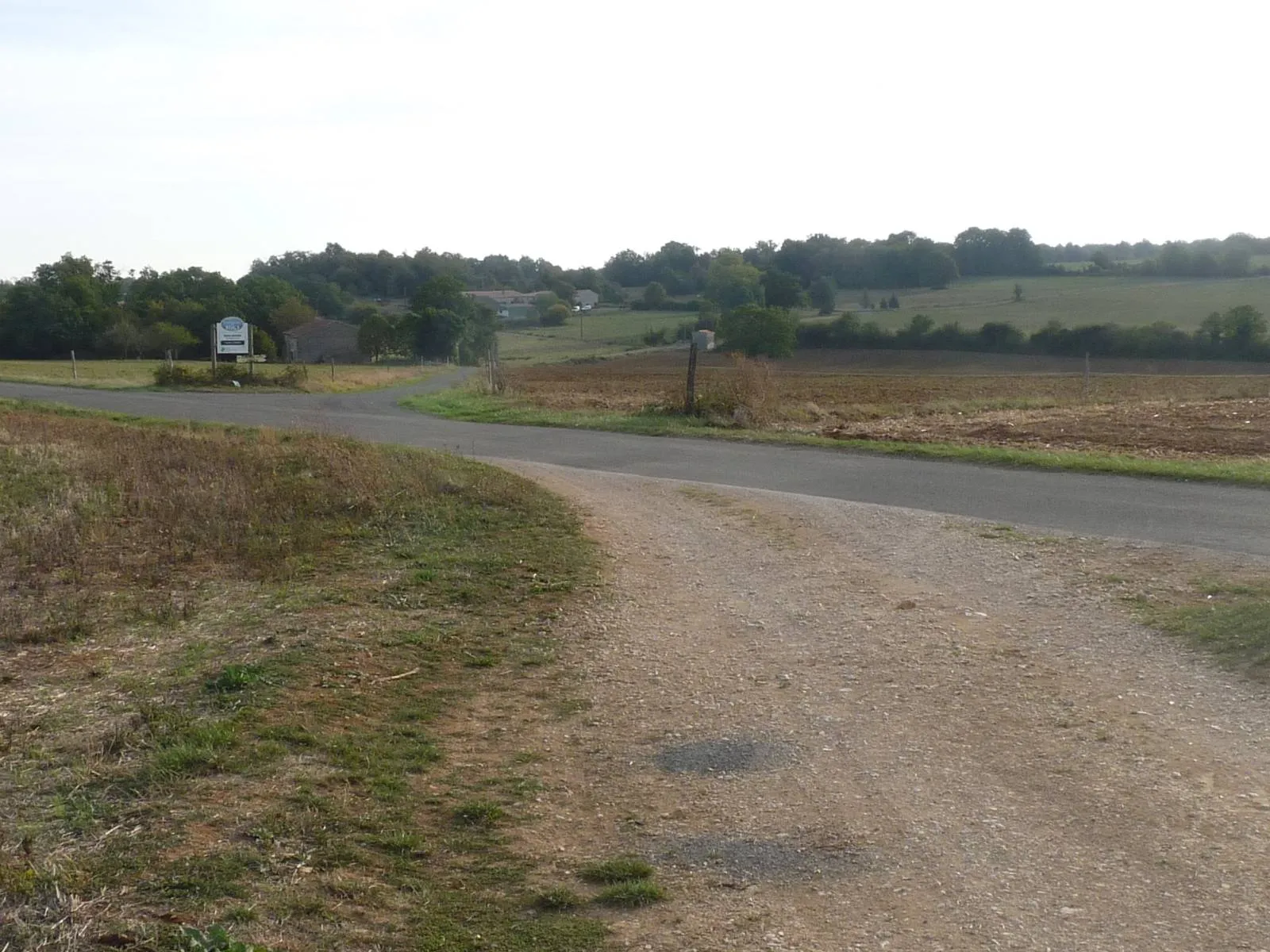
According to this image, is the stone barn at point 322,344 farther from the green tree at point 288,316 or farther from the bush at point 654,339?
the bush at point 654,339

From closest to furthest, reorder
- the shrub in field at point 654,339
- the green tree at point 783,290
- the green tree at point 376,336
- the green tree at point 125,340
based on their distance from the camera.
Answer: the green tree at point 783,290, the green tree at point 376,336, the green tree at point 125,340, the shrub in field at point 654,339

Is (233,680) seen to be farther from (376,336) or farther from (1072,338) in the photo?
(376,336)

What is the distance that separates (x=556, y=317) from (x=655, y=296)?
31.8 ft

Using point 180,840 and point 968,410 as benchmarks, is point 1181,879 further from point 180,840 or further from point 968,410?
point 968,410

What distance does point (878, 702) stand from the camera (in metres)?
6.15

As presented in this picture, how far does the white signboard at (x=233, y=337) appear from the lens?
43375 millimetres

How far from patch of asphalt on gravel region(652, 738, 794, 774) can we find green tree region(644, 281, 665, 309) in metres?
103

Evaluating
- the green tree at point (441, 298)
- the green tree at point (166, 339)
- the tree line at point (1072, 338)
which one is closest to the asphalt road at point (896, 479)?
the tree line at point (1072, 338)

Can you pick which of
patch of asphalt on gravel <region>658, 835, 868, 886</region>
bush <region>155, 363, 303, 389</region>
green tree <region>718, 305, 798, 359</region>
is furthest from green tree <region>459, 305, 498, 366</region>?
patch of asphalt on gravel <region>658, 835, 868, 886</region>

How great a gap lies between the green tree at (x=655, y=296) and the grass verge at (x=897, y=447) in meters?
79.6

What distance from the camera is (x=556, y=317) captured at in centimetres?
10462

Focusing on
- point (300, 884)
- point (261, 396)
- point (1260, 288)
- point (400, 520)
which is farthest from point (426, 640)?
point (1260, 288)

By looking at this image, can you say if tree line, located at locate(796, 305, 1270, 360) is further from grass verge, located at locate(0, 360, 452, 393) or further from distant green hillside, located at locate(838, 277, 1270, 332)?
grass verge, located at locate(0, 360, 452, 393)

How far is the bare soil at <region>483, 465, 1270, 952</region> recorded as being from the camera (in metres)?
3.95
